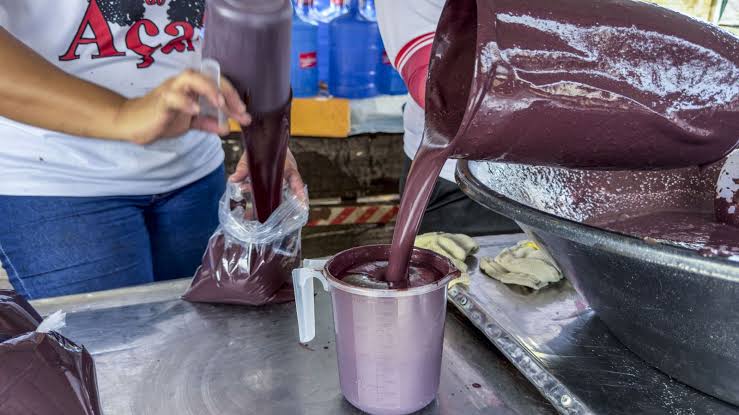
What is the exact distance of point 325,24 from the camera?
2887 millimetres

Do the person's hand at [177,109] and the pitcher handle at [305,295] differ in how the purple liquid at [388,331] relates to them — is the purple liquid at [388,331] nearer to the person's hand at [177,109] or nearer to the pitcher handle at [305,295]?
the pitcher handle at [305,295]

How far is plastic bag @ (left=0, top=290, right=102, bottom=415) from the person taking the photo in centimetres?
55

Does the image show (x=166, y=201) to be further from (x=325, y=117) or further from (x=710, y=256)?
(x=325, y=117)

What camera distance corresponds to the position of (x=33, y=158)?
1.17 meters

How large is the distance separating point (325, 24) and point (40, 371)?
99.7 inches

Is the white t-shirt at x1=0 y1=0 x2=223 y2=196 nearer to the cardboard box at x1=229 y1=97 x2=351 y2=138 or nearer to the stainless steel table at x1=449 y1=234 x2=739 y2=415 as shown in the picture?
the stainless steel table at x1=449 y1=234 x2=739 y2=415

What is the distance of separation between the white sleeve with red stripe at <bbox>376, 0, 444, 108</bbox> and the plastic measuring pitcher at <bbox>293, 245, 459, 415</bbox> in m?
0.58

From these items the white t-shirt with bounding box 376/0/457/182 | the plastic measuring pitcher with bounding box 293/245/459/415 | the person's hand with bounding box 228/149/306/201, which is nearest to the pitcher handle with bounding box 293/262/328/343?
the plastic measuring pitcher with bounding box 293/245/459/415

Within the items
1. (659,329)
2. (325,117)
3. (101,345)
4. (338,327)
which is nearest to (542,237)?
(659,329)

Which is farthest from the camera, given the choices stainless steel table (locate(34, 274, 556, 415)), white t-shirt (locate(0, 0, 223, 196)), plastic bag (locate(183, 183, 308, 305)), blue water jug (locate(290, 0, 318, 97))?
blue water jug (locate(290, 0, 318, 97))

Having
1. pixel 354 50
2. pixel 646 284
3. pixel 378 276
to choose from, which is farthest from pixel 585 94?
pixel 354 50

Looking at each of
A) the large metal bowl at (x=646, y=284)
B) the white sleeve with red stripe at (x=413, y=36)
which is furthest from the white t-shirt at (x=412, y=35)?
the large metal bowl at (x=646, y=284)

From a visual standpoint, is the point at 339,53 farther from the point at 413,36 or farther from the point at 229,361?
the point at 229,361

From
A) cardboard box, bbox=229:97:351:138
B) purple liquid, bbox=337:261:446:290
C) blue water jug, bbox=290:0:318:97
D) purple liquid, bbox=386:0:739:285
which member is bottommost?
cardboard box, bbox=229:97:351:138
